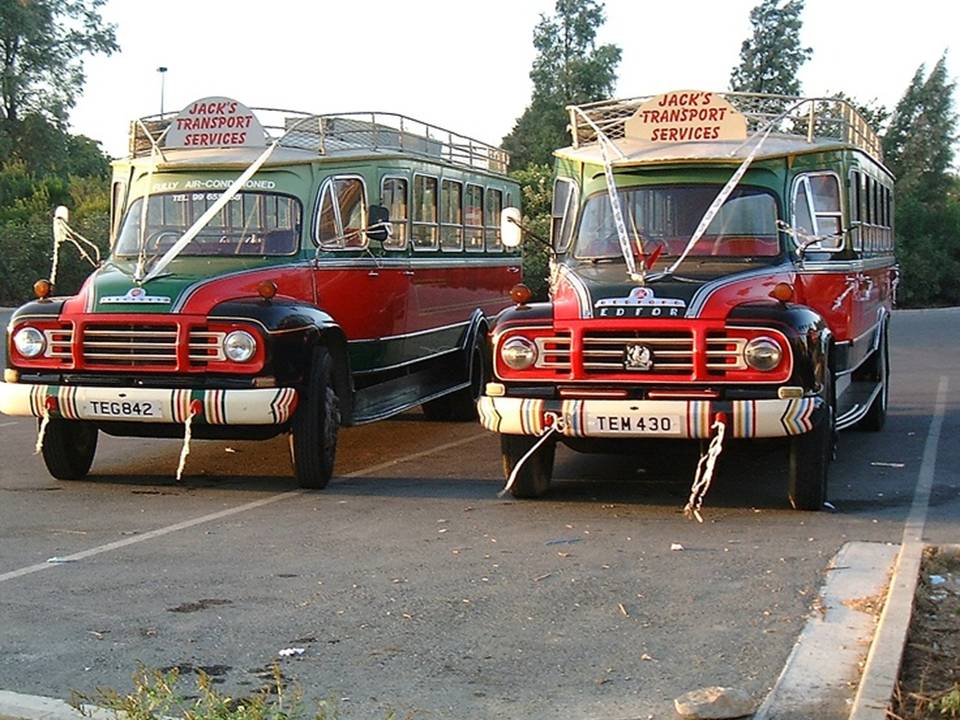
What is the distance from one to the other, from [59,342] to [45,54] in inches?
1583

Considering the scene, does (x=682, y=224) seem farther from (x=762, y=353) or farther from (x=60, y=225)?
(x=60, y=225)

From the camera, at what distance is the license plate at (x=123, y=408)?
9.55 meters

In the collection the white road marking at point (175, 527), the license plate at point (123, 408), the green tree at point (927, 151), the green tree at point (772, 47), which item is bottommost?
the white road marking at point (175, 527)

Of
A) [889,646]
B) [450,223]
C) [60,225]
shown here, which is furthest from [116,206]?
[889,646]

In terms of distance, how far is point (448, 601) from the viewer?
271 inches

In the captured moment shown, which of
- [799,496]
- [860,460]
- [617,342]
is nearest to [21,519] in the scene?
[617,342]

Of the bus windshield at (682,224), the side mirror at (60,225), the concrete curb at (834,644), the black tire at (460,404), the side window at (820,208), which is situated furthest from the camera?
the black tire at (460,404)

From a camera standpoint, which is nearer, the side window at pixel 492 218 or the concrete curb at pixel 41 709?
the concrete curb at pixel 41 709

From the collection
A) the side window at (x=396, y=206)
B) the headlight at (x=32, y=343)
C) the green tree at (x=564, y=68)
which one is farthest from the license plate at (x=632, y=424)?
the green tree at (x=564, y=68)

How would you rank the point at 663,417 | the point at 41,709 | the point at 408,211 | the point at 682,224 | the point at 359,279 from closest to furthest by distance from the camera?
the point at 41,709
the point at 663,417
the point at 682,224
the point at 359,279
the point at 408,211

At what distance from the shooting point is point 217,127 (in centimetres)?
1159

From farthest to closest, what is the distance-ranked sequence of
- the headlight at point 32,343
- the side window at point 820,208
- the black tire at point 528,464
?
the side window at point 820,208 → the headlight at point 32,343 → the black tire at point 528,464

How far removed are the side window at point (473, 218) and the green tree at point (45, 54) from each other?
33.8m

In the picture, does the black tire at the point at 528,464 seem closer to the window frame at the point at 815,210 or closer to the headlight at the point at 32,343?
the window frame at the point at 815,210
